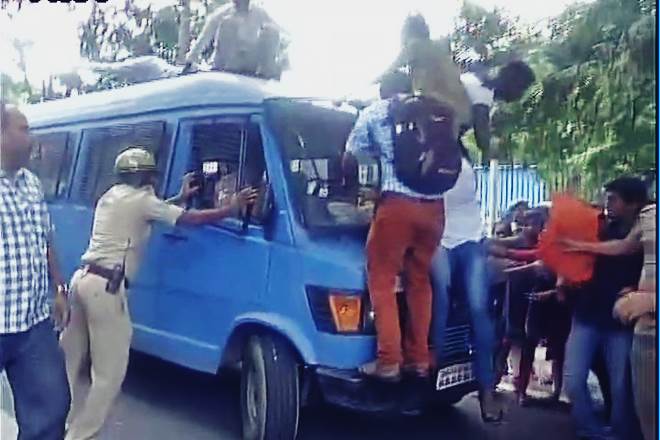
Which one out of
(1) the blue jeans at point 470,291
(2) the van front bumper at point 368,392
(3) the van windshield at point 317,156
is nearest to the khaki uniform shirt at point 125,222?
(3) the van windshield at point 317,156

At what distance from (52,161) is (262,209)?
0.68 metres

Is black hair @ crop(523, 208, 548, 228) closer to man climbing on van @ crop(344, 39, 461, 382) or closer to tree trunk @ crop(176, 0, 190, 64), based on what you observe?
man climbing on van @ crop(344, 39, 461, 382)

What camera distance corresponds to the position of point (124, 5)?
2441 millimetres

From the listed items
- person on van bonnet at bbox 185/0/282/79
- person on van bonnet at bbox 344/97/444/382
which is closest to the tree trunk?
person on van bonnet at bbox 185/0/282/79

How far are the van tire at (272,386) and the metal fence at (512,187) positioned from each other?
0.61 metres

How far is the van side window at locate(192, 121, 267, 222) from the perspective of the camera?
2.37m

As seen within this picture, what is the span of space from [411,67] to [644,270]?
74cm

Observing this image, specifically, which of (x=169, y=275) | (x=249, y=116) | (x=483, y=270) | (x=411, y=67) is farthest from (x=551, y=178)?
(x=169, y=275)

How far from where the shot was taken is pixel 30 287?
8.47 feet

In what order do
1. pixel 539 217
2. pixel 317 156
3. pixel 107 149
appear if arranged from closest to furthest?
pixel 539 217, pixel 317 156, pixel 107 149

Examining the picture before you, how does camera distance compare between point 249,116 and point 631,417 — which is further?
point 249,116

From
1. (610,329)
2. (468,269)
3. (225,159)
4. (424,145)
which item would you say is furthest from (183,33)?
(610,329)

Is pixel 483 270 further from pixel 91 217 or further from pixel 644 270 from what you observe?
pixel 91 217

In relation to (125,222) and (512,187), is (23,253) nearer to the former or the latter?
(125,222)
